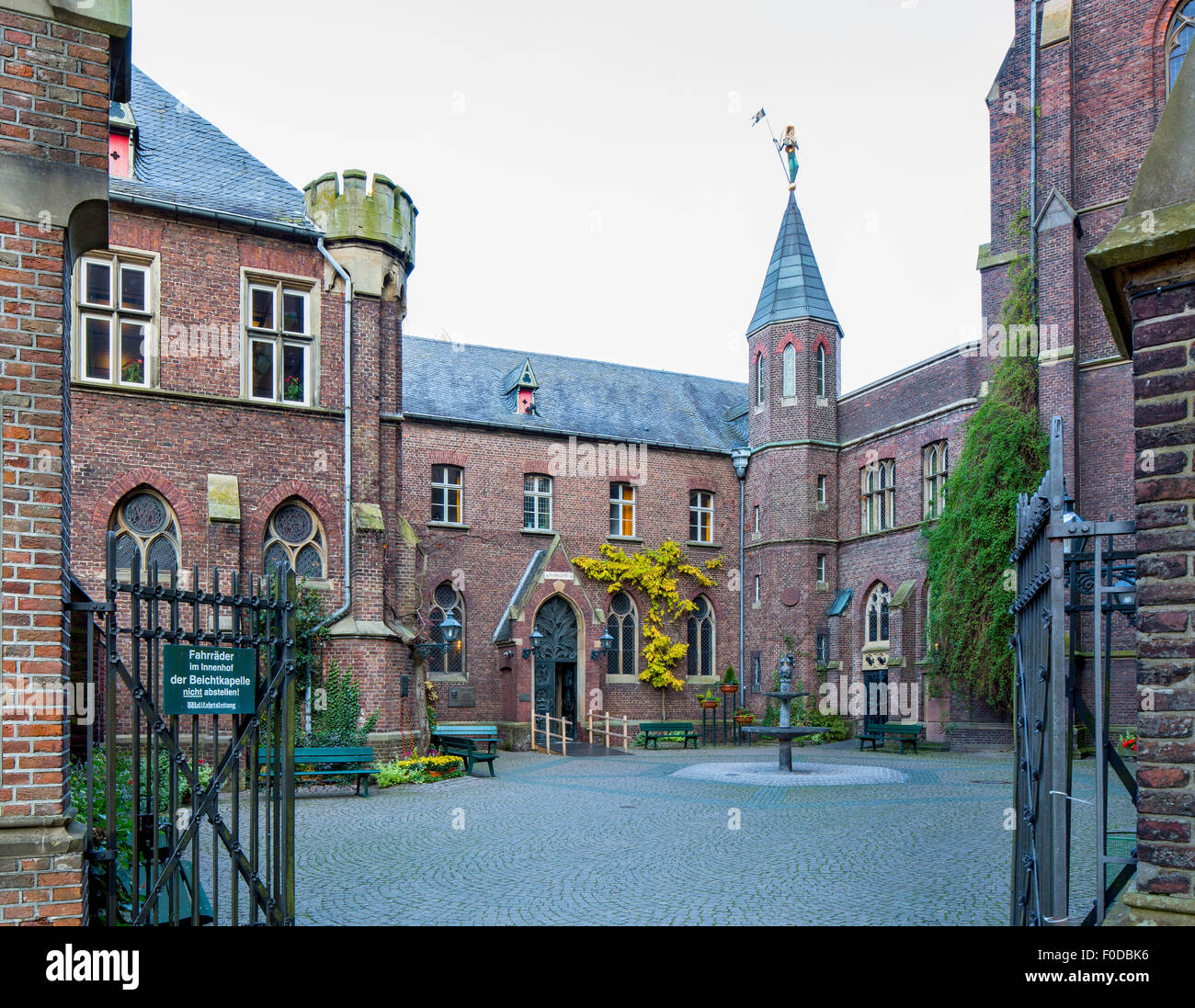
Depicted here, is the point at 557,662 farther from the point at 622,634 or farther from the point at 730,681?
the point at 730,681

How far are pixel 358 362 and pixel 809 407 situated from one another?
51.1 ft

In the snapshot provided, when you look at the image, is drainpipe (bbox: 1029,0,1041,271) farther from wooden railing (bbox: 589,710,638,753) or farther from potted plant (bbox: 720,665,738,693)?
wooden railing (bbox: 589,710,638,753)

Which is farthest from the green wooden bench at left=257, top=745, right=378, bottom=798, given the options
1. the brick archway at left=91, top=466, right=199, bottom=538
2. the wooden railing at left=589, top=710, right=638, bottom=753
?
the wooden railing at left=589, top=710, right=638, bottom=753

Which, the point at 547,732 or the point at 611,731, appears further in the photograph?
the point at 611,731

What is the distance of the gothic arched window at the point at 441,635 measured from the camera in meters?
27.3

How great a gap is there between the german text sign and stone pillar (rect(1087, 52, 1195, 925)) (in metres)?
4.46

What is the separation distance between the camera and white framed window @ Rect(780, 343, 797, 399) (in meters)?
30.0

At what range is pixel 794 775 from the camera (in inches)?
700

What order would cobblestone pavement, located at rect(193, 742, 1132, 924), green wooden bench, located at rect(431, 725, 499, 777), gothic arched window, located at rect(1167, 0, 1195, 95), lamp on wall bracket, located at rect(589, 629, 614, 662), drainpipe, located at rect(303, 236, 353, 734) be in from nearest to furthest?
cobblestone pavement, located at rect(193, 742, 1132, 924) → drainpipe, located at rect(303, 236, 353, 734) → green wooden bench, located at rect(431, 725, 499, 777) → gothic arched window, located at rect(1167, 0, 1195, 95) → lamp on wall bracket, located at rect(589, 629, 614, 662)

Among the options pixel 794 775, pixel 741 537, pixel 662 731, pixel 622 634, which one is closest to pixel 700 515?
pixel 741 537

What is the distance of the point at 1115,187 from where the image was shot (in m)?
21.2

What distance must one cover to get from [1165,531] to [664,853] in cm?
774
